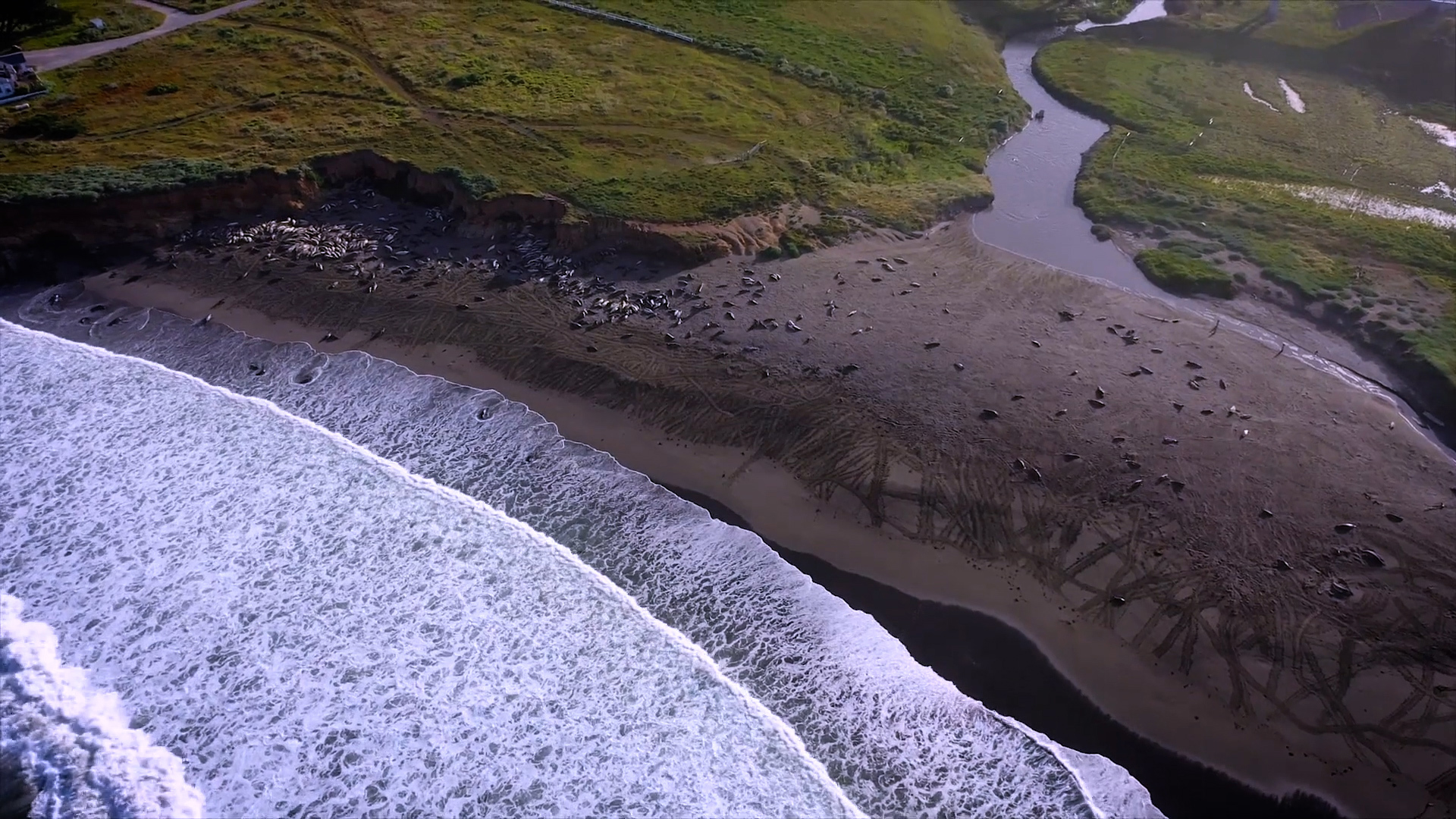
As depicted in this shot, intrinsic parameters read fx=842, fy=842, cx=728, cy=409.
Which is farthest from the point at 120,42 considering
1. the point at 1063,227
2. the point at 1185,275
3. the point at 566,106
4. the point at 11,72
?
the point at 1185,275

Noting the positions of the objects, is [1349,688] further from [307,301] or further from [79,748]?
[307,301]

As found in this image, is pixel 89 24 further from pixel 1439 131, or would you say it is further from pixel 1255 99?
pixel 1439 131

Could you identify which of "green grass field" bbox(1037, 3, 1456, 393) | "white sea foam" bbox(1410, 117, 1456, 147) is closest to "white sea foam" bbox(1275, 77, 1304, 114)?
"green grass field" bbox(1037, 3, 1456, 393)

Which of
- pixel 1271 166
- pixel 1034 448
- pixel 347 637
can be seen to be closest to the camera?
pixel 347 637

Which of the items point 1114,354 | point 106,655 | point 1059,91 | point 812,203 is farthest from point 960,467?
point 1059,91

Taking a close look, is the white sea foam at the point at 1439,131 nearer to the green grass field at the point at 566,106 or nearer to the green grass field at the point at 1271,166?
the green grass field at the point at 1271,166

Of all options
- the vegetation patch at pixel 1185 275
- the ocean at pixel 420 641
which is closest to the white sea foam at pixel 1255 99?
the vegetation patch at pixel 1185 275

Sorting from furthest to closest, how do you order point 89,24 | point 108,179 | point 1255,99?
point 1255,99, point 89,24, point 108,179
